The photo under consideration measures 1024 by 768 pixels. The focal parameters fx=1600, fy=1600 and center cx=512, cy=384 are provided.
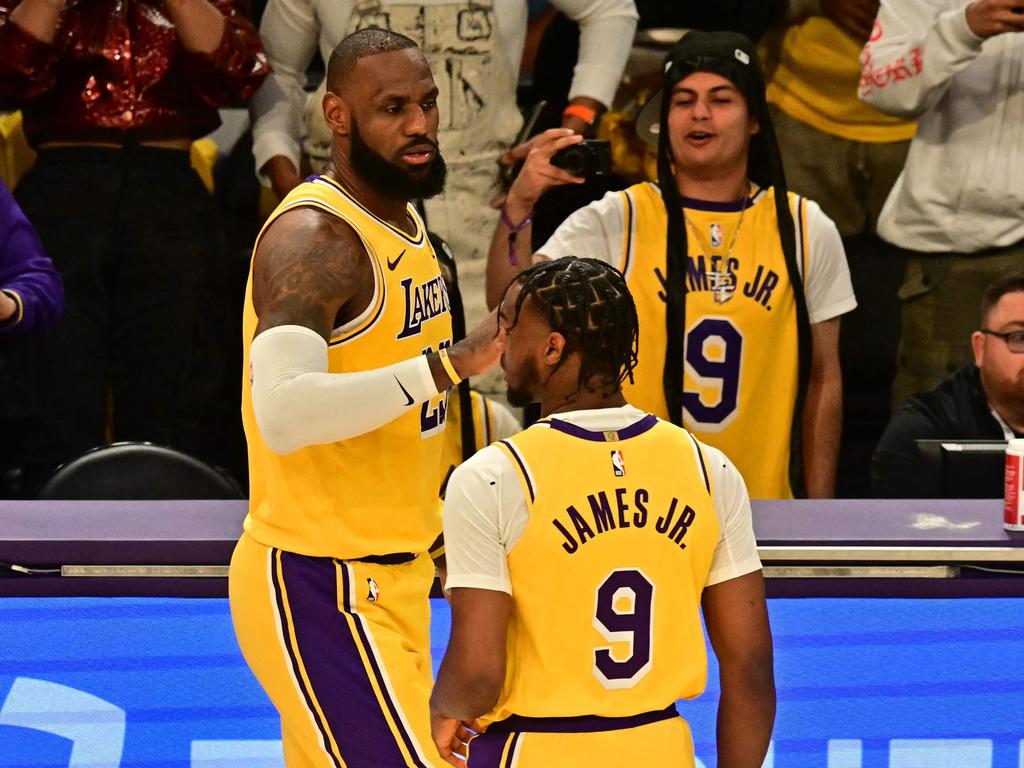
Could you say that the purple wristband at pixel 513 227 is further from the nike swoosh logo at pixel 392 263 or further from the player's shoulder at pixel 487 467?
the player's shoulder at pixel 487 467

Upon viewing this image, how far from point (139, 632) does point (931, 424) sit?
1.97 meters

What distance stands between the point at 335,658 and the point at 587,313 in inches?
30.4

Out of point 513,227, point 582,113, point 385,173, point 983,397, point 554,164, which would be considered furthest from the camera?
point 582,113

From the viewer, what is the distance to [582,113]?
4.59 m

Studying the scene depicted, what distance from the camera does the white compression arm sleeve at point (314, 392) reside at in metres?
2.32

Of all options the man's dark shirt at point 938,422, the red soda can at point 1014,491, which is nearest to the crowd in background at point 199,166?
the man's dark shirt at point 938,422

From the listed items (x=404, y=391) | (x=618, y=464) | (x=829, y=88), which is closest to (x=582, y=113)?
(x=829, y=88)

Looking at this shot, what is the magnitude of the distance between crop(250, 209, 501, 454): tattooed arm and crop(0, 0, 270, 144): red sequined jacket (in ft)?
6.87

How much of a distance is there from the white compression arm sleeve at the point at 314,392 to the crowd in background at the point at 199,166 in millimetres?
1830

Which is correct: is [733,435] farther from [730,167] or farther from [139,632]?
[139,632]

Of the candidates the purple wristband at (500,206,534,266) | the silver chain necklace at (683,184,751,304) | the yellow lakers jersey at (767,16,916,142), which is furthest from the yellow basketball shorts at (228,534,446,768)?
the yellow lakers jersey at (767,16,916,142)

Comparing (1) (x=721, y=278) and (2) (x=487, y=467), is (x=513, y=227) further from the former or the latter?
(2) (x=487, y=467)

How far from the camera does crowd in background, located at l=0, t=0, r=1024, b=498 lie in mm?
4332

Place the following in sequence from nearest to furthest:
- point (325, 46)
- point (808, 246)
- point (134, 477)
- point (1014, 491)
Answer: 1. point (1014, 491)
2. point (134, 477)
3. point (808, 246)
4. point (325, 46)
